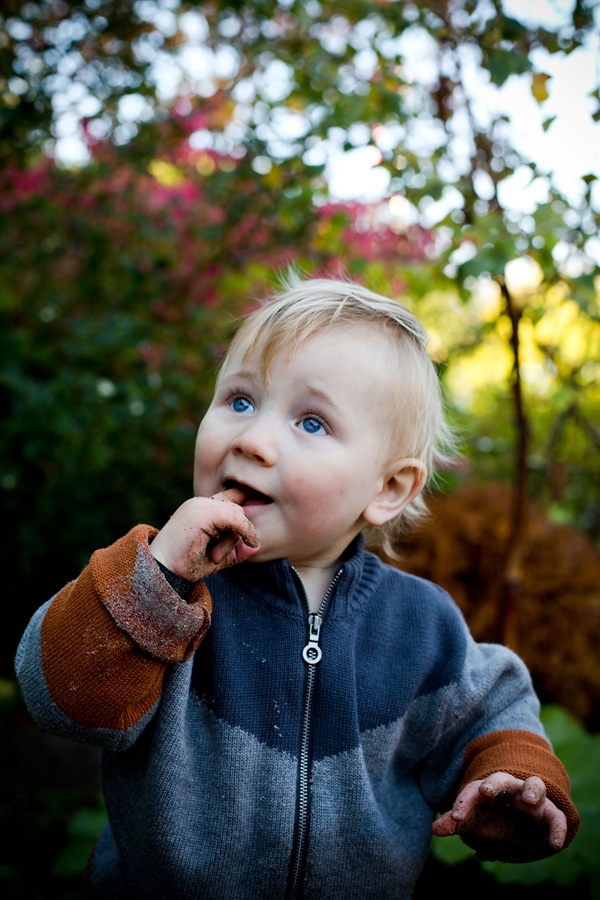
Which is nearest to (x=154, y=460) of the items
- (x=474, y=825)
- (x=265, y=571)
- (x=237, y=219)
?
(x=237, y=219)

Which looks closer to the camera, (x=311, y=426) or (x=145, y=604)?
(x=145, y=604)

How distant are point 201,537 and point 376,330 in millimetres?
548

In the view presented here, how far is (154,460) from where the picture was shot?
298 cm

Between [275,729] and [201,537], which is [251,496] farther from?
[275,729]

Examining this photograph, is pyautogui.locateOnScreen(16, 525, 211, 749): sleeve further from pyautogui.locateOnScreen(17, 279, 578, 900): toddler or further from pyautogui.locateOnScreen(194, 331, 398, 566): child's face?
pyautogui.locateOnScreen(194, 331, 398, 566): child's face

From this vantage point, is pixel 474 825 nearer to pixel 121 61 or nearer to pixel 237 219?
pixel 237 219

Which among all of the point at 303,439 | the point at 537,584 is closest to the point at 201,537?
the point at 303,439

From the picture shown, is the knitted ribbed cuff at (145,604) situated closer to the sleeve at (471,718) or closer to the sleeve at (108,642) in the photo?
the sleeve at (108,642)

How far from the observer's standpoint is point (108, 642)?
38.6 inches

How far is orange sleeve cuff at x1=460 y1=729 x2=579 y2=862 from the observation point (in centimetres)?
118

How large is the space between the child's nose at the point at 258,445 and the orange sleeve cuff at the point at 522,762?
666mm

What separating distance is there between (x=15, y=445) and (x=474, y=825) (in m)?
2.28

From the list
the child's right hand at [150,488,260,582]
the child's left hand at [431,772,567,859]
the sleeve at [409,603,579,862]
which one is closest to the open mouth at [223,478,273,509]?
the child's right hand at [150,488,260,582]

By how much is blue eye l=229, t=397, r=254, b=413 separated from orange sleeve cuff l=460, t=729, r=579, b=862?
2.51 feet
